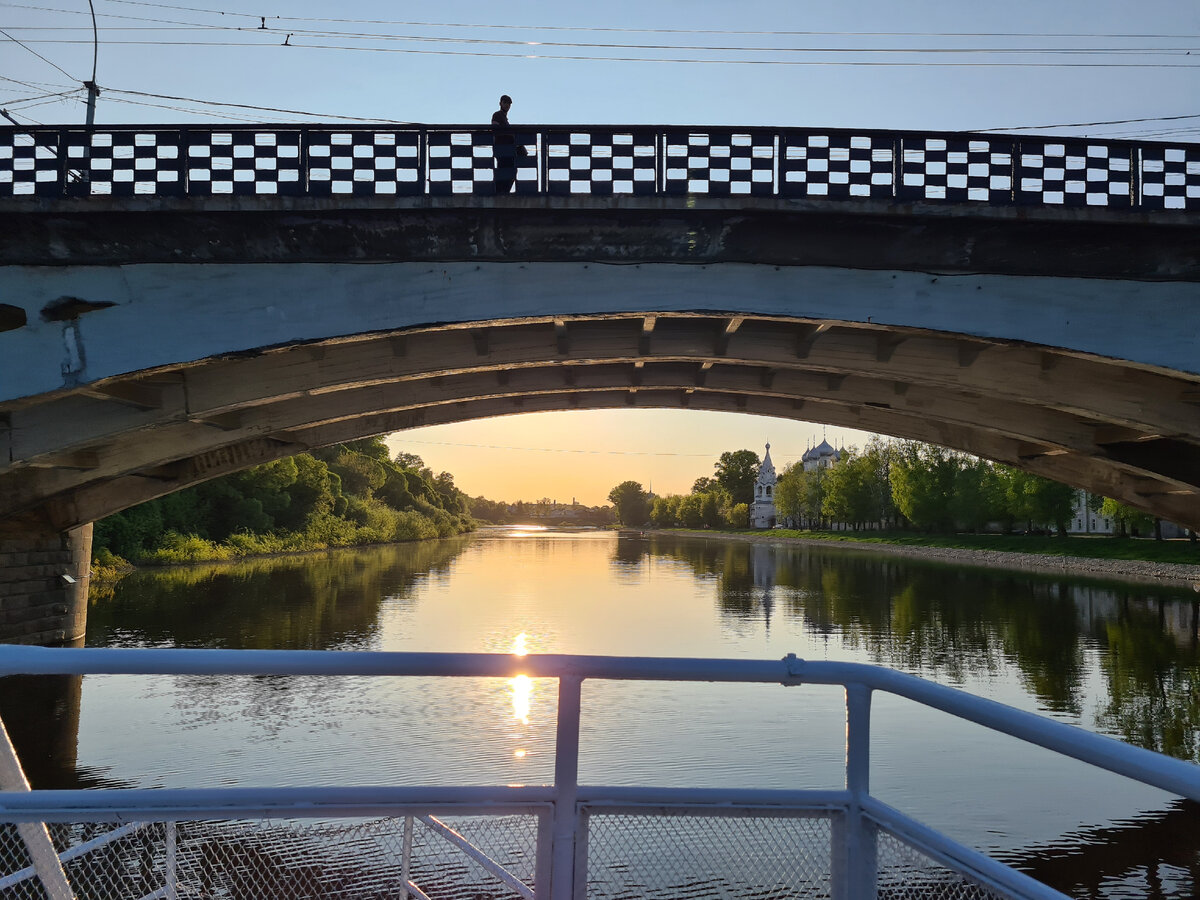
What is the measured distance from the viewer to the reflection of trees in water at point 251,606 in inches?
792

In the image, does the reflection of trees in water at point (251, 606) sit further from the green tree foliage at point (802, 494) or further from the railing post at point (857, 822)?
the green tree foliage at point (802, 494)

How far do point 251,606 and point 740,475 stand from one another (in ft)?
423

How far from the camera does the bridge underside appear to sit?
13.9 m

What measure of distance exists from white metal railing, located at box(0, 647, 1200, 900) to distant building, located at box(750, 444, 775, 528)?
14194 centimetres

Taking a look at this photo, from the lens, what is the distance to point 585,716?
1367 cm

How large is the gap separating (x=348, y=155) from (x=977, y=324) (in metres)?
8.58

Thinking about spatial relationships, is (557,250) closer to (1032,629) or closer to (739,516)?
(1032,629)

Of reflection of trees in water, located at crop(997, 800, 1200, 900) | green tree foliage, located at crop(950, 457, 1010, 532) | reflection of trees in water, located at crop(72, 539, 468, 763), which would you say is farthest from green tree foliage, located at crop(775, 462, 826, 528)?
reflection of trees in water, located at crop(997, 800, 1200, 900)

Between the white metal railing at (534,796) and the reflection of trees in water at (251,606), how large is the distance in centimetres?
1659

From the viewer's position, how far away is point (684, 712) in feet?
45.3

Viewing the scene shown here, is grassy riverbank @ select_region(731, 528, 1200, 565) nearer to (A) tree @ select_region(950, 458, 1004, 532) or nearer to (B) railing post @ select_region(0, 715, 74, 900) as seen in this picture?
(A) tree @ select_region(950, 458, 1004, 532)

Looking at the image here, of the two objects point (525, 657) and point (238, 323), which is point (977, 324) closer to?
point (238, 323)

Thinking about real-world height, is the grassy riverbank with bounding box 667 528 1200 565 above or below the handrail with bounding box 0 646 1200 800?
below

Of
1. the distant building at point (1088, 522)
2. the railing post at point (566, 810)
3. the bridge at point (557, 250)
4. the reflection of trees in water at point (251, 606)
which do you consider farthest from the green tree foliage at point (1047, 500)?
the railing post at point (566, 810)
